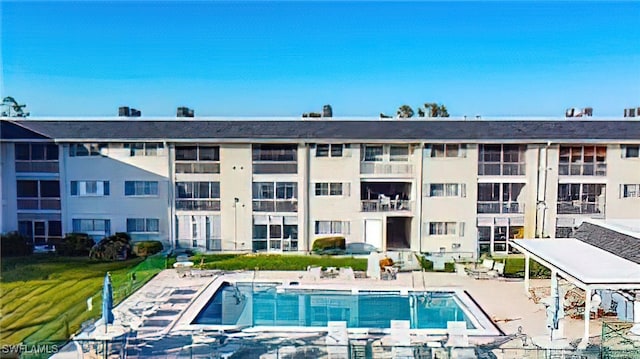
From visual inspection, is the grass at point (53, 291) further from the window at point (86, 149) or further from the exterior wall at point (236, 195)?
the window at point (86, 149)

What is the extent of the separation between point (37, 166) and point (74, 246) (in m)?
3.61

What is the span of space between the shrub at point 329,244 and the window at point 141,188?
20.6 feet

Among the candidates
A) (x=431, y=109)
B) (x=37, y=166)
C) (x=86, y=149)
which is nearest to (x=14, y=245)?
(x=37, y=166)

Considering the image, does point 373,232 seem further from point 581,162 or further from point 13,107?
point 13,107

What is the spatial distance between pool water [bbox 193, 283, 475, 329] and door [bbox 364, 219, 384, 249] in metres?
5.87

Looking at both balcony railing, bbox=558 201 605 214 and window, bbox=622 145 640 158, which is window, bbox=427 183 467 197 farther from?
window, bbox=622 145 640 158

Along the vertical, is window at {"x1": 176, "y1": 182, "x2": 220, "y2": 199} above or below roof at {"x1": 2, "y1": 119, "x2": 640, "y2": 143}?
below

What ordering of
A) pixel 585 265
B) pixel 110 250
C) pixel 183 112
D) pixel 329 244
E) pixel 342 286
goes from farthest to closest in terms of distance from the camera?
pixel 183 112, pixel 329 244, pixel 110 250, pixel 342 286, pixel 585 265

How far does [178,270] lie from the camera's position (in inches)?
625

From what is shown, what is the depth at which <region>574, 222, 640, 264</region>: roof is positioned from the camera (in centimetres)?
1198

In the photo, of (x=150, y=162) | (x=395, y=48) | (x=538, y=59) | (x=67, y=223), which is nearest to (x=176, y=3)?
(x=150, y=162)

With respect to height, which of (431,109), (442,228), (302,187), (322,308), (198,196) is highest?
(431,109)

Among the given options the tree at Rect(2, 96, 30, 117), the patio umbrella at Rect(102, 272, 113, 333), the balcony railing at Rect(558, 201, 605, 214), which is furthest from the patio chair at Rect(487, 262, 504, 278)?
the tree at Rect(2, 96, 30, 117)

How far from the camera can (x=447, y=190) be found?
65.8ft
